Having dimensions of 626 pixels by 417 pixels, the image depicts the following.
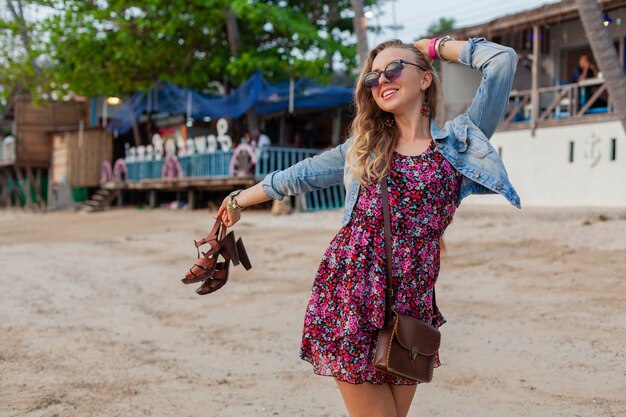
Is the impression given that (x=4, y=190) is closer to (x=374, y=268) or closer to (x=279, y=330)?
(x=279, y=330)

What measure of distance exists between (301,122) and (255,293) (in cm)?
1422

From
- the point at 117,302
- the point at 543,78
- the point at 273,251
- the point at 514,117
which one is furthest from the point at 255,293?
the point at 543,78

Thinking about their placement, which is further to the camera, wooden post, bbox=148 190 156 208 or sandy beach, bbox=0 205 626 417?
wooden post, bbox=148 190 156 208

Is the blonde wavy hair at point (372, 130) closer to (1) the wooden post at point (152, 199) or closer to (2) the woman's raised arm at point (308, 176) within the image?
(2) the woman's raised arm at point (308, 176)

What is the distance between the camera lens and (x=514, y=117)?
55.1 feet

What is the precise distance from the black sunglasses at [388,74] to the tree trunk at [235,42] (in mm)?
16445

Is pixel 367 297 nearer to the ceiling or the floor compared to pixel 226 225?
nearer to the floor

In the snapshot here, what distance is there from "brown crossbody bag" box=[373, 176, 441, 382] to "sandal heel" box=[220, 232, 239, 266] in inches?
27.7

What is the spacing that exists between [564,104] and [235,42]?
8359 mm

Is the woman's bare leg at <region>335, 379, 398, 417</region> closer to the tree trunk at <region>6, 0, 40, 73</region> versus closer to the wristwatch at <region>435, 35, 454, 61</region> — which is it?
the wristwatch at <region>435, 35, 454, 61</region>

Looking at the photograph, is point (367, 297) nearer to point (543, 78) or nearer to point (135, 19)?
point (543, 78)

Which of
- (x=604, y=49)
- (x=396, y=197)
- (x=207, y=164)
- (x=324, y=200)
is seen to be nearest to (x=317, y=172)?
(x=396, y=197)

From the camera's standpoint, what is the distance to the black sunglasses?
2473 mm

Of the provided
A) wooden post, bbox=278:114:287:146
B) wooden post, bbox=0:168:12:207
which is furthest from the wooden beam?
wooden post, bbox=0:168:12:207
